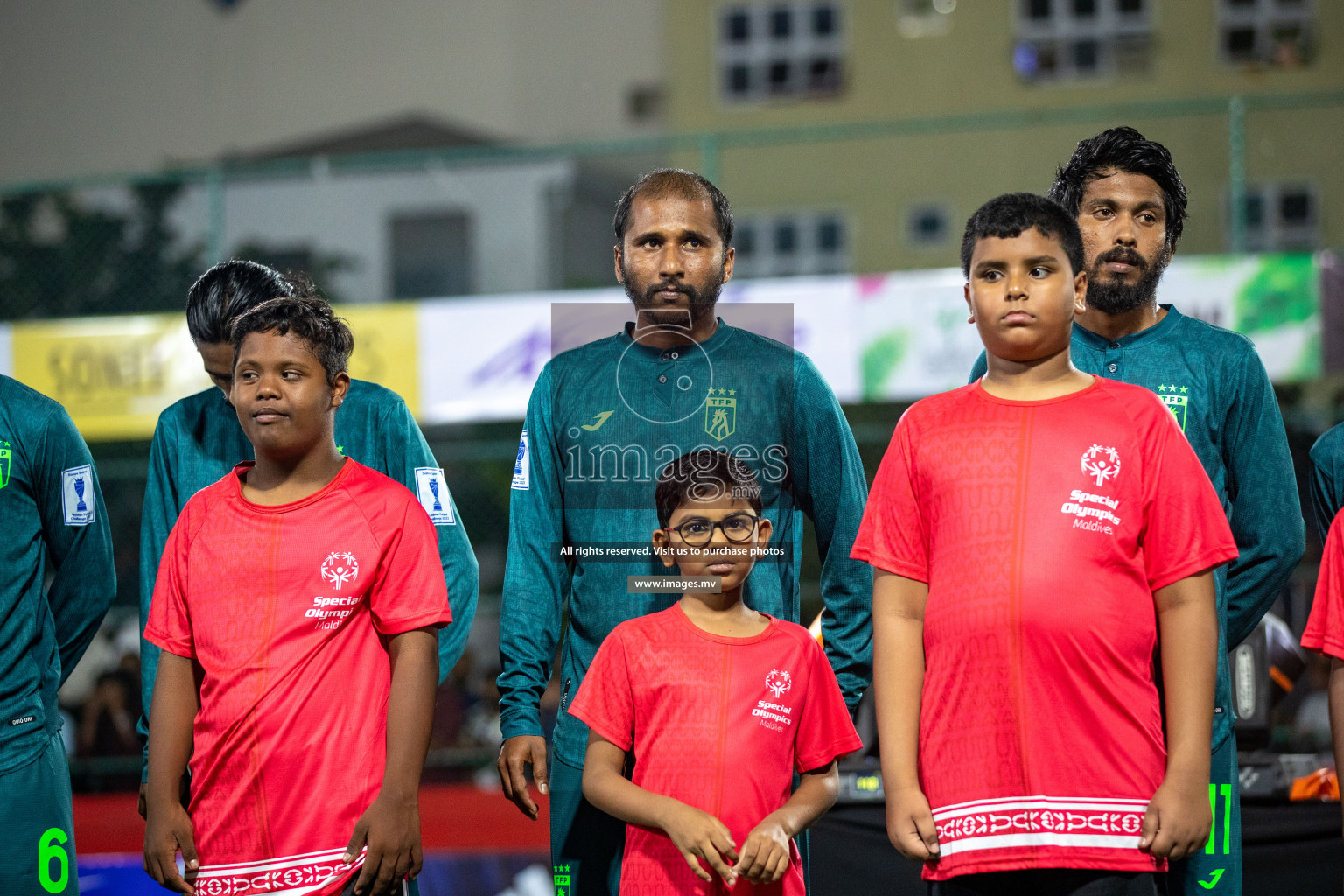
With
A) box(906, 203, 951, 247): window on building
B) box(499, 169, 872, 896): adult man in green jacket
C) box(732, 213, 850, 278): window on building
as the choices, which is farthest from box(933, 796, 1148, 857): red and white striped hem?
box(906, 203, 951, 247): window on building

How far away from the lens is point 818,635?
2.99 m

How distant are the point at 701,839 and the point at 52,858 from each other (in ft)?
4.89

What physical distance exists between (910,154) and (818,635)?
1795cm

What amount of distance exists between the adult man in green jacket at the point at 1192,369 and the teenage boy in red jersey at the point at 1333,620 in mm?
120

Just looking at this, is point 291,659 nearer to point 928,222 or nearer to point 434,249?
point 928,222

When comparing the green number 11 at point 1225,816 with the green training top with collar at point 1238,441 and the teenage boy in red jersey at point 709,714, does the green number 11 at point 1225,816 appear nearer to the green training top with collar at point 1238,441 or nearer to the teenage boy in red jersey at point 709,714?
the green training top with collar at point 1238,441

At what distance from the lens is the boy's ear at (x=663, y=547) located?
2459 mm

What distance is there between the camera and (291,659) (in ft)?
7.64

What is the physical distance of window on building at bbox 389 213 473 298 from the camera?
22.2m

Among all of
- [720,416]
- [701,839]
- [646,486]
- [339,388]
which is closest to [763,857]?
[701,839]

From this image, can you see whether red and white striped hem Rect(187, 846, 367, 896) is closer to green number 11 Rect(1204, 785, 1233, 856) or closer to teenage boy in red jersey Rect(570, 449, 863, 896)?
teenage boy in red jersey Rect(570, 449, 863, 896)

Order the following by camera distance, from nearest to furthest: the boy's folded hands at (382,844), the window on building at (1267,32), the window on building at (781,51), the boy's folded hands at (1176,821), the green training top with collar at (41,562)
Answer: the boy's folded hands at (1176,821) < the boy's folded hands at (382,844) < the green training top with collar at (41,562) < the window on building at (1267,32) < the window on building at (781,51)

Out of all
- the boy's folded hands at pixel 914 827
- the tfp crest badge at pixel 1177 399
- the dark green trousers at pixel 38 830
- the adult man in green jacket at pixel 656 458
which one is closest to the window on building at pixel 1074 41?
the tfp crest badge at pixel 1177 399

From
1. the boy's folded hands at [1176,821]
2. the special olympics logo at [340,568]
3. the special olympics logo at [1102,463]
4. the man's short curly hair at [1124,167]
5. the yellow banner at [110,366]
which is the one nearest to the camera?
the boy's folded hands at [1176,821]
